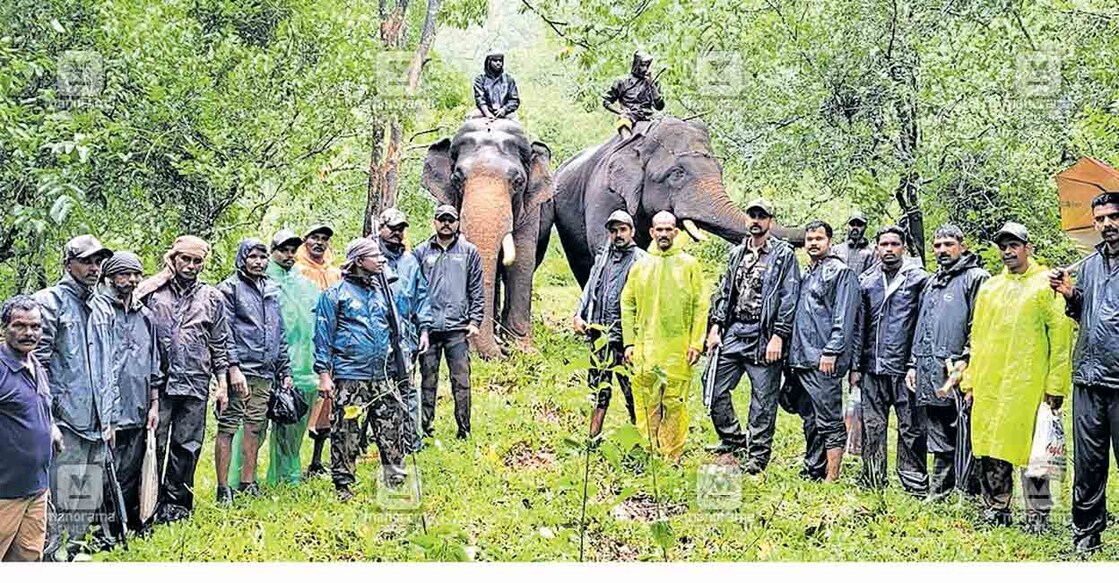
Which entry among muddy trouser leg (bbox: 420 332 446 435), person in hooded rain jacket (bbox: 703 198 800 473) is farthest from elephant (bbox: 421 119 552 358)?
person in hooded rain jacket (bbox: 703 198 800 473)

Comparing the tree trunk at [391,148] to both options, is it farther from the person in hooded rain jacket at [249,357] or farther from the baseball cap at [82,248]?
the baseball cap at [82,248]

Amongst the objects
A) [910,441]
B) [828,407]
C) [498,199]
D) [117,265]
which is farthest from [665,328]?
[117,265]

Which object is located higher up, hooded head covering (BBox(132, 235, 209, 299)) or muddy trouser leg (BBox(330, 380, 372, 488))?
hooded head covering (BBox(132, 235, 209, 299))

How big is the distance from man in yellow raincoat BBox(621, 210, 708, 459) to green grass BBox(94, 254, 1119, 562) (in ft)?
1.07

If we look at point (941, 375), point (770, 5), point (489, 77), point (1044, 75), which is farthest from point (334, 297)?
point (770, 5)

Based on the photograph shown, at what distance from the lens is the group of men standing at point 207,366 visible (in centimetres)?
573

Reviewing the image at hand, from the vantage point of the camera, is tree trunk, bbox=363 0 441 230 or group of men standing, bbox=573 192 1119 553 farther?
tree trunk, bbox=363 0 441 230

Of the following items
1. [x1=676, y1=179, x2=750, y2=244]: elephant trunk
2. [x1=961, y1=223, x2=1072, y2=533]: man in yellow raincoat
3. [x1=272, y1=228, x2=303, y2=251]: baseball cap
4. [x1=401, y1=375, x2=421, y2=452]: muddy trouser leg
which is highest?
[x1=676, y1=179, x2=750, y2=244]: elephant trunk

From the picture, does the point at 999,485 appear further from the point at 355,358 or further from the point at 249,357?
the point at 249,357

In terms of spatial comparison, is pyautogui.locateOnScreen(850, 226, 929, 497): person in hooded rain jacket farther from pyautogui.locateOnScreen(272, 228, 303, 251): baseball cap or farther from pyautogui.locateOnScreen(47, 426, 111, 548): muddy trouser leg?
pyautogui.locateOnScreen(47, 426, 111, 548): muddy trouser leg

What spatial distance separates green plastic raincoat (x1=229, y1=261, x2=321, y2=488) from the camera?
819 cm

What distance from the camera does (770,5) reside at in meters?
13.3

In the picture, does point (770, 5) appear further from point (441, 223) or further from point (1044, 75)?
point (441, 223)

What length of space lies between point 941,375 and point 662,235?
1938mm
